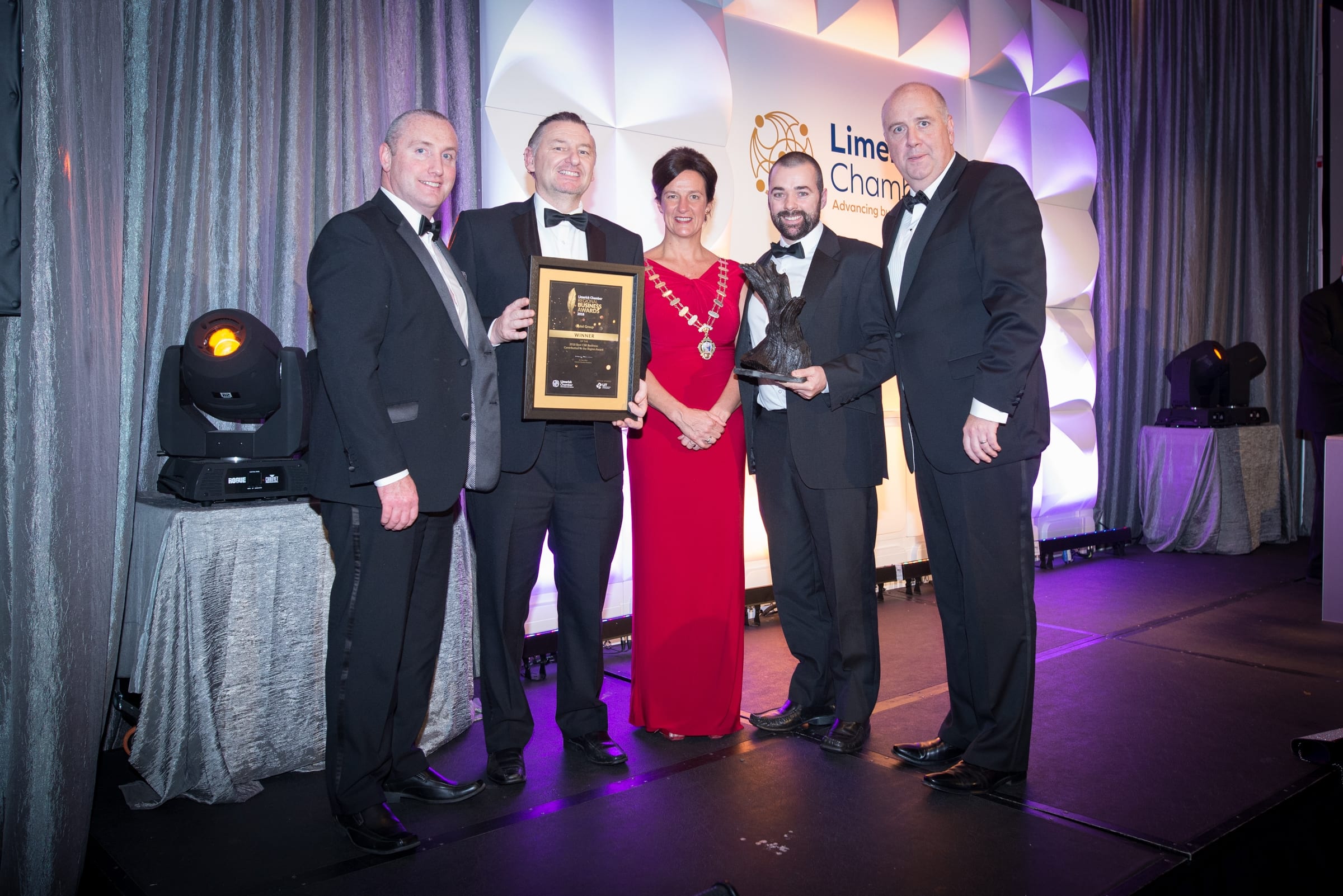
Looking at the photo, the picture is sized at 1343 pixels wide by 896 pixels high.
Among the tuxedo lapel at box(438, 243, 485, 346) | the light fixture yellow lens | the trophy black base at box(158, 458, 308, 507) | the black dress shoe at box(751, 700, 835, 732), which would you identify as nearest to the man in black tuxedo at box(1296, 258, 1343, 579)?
the black dress shoe at box(751, 700, 835, 732)

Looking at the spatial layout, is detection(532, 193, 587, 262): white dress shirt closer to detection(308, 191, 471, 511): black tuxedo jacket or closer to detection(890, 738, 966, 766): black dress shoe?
detection(308, 191, 471, 511): black tuxedo jacket

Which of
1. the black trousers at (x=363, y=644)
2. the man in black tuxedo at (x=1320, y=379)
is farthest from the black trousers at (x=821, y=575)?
the man in black tuxedo at (x=1320, y=379)

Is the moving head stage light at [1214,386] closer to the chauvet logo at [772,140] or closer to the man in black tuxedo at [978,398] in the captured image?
the chauvet logo at [772,140]

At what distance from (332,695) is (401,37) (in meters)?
2.70

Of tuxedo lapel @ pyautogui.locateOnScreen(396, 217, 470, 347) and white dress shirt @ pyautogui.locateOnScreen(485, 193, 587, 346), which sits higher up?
white dress shirt @ pyautogui.locateOnScreen(485, 193, 587, 346)

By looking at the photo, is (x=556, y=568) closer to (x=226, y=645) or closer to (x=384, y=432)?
(x=384, y=432)

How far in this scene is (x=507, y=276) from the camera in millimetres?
2650

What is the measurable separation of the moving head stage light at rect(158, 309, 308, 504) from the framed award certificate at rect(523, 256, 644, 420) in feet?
2.61

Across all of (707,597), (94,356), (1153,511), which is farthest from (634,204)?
(1153,511)

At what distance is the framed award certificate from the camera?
249 cm

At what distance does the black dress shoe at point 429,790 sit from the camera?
248 cm

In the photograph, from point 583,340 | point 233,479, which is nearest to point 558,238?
point 583,340

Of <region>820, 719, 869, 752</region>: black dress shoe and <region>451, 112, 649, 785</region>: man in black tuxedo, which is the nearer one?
<region>451, 112, 649, 785</region>: man in black tuxedo

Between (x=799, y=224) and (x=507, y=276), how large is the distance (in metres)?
0.94
